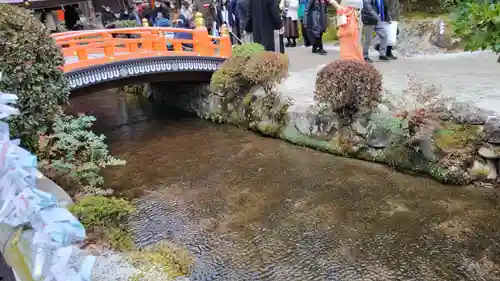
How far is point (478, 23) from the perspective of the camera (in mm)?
3697

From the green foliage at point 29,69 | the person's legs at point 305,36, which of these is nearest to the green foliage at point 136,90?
the person's legs at point 305,36

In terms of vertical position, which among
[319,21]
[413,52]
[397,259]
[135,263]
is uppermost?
[319,21]

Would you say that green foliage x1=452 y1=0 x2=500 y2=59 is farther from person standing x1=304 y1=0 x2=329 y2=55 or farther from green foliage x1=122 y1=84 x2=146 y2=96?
green foliage x1=122 y1=84 x2=146 y2=96

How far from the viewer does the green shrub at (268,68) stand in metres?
9.30

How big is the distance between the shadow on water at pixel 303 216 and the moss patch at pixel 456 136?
0.62m

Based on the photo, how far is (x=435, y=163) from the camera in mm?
6953

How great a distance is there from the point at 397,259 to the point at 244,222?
2.03 meters

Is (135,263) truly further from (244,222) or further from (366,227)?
(366,227)

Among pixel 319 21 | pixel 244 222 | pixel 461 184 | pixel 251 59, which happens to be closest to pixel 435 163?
pixel 461 184

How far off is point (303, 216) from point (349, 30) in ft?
15.9

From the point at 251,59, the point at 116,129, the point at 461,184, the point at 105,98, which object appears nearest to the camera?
the point at 461,184

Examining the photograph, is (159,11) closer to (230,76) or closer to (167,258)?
(230,76)

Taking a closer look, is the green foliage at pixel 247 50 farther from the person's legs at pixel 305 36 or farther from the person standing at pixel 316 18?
the person's legs at pixel 305 36

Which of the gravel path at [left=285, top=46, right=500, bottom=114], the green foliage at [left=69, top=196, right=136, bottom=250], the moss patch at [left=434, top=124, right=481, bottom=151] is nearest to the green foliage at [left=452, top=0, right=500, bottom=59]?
the moss patch at [left=434, top=124, right=481, bottom=151]
